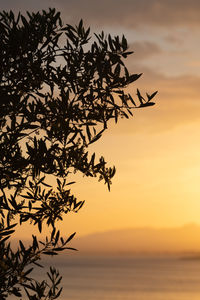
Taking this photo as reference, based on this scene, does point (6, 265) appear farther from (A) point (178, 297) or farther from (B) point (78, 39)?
(A) point (178, 297)

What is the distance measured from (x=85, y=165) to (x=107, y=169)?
0.59 meters

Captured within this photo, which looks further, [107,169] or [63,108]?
[107,169]

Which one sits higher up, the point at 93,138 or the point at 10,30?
the point at 10,30

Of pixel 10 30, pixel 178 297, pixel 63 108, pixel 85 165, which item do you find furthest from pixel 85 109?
pixel 178 297

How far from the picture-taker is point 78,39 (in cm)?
1021

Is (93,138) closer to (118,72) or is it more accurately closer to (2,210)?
(118,72)

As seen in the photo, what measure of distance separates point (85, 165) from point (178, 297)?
347ft

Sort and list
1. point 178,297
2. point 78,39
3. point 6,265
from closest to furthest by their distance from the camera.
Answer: point 6,265
point 78,39
point 178,297

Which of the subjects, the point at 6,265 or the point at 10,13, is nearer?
the point at 6,265

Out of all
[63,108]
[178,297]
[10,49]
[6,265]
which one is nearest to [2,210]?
[6,265]

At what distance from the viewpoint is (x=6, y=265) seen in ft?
28.1

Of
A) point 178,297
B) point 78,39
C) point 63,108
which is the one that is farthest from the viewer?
point 178,297

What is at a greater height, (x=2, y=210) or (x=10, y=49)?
(x=10, y=49)

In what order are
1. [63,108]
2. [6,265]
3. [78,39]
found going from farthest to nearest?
[78,39]
[63,108]
[6,265]
